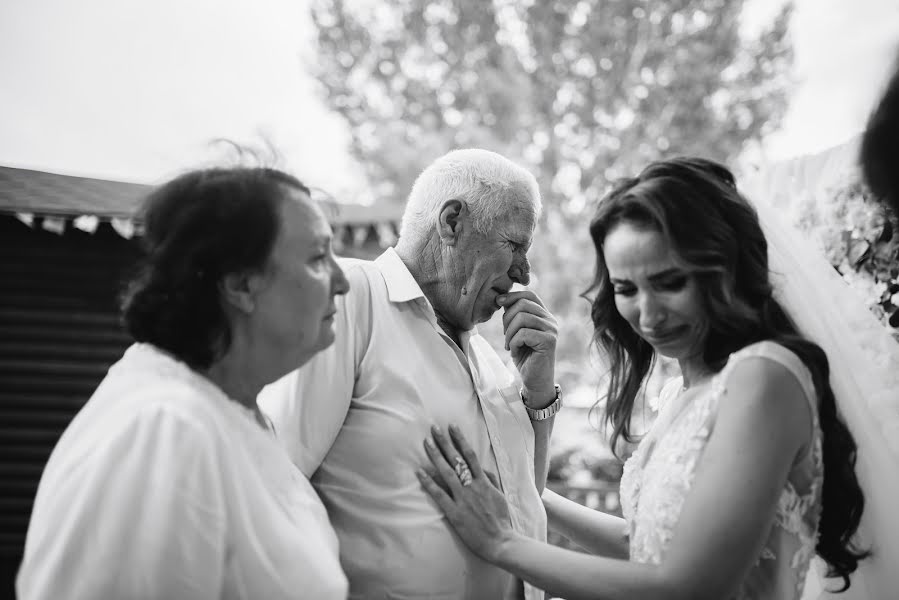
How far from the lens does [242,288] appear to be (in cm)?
145

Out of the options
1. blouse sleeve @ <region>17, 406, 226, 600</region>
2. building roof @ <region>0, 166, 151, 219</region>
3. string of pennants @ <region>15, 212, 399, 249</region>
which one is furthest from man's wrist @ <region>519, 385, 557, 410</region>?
building roof @ <region>0, 166, 151, 219</region>

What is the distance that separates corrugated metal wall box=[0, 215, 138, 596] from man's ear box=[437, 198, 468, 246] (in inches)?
172

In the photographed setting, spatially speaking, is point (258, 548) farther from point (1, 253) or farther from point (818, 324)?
point (1, 253)

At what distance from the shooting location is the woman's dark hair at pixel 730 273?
1.73 m

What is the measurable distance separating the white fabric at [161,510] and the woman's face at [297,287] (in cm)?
20

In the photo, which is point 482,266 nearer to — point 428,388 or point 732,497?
point 428,388

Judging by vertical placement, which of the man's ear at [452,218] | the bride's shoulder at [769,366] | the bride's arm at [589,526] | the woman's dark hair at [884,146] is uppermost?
the woman's dark hair at [884,146]

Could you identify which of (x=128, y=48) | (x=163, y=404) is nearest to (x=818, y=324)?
(x=163, y=404)

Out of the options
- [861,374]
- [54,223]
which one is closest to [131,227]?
[54,223]

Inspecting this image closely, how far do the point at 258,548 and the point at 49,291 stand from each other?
5326mm

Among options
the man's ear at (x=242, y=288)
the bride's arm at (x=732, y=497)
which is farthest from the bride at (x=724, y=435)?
the man's ear at (x=242, y=288)

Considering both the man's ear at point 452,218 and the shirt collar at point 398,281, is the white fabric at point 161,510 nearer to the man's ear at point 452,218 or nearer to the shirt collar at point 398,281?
the shirt collar at point 398,281

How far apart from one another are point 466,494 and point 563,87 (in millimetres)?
11946

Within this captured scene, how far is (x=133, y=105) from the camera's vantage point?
1077 centimetres
